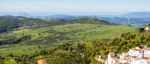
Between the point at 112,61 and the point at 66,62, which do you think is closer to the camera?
the point at 112,61

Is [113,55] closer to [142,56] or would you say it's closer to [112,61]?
[112,61]

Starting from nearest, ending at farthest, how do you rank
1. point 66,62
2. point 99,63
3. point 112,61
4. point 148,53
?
point 148,53
point 112,61
point 99,63
point 66,62

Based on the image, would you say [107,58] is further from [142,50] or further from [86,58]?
[86,58]

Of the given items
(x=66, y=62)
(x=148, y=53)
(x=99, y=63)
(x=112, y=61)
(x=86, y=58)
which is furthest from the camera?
(x=86, y=58)

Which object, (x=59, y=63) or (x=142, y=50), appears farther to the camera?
(x=59, y=63)

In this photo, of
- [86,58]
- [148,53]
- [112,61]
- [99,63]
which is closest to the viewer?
[148,53]

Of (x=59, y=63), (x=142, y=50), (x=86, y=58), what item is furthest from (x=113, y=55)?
(x=86, y=58)

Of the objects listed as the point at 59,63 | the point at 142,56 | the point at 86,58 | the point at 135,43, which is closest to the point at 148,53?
the point at 142,56

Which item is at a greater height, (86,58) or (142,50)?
(142,50)

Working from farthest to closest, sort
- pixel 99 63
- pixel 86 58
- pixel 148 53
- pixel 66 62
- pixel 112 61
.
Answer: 1. pixel 86 58
2. pixel 66 62
3. pixel 99 63
4. pixel 112 61
5. pixel 148 53
